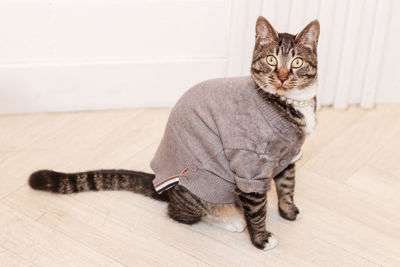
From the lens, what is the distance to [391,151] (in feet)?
6.81

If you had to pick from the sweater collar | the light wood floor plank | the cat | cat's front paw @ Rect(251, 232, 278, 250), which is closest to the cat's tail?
the cat

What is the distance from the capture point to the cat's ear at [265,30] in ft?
4.70

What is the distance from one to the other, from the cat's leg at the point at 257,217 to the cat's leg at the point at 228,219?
7 cm

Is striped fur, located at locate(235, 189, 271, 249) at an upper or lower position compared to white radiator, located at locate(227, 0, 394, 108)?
lower

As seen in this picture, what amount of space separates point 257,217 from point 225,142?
0.25 m

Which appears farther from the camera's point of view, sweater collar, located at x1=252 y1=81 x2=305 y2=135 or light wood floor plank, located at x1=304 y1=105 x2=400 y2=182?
light wood floor plank, located at x1=304 y1=105 x2=400 y2=182

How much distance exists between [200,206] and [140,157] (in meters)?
0.46

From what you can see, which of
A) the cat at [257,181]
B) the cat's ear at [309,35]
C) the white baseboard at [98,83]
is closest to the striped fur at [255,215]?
the cat at [257,181]

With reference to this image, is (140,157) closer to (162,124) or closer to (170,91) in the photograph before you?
(162,124)

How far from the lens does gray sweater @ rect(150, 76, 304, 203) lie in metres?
1.45

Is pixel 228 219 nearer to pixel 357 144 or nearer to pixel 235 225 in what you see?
pixel 235 225

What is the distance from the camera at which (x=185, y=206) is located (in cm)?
163

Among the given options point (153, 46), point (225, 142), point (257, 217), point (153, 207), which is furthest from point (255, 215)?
point (153, 46)

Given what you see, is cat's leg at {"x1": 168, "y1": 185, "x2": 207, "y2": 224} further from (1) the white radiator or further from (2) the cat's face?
(1) the white radiator
